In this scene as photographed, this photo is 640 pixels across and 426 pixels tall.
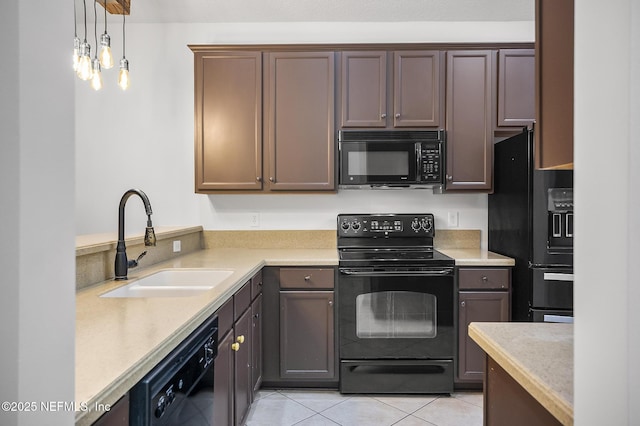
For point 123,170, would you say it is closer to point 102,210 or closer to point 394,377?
point 102,210

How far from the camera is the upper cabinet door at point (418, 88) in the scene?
283cm

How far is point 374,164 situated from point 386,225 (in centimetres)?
51

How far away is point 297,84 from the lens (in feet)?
9.32

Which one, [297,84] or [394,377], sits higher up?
[297,84]

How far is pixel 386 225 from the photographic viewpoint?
3.06 m

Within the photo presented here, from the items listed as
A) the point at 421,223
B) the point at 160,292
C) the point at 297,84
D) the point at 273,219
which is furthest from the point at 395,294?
the point at 297,84

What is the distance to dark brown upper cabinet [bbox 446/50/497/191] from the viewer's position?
2820mm

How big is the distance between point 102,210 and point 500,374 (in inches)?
124

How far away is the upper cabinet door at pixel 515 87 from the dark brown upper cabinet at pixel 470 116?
57 mm

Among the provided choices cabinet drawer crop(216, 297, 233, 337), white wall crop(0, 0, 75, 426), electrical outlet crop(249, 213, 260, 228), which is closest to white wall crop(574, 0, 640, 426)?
white wall crop(0, 0, 75, 426)

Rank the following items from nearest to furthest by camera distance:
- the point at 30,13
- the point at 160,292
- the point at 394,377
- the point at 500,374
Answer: the point at 30,13, the point at 500,374, the point at 160,292, the point at 394,377

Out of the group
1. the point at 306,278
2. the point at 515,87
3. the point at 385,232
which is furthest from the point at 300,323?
the point at 515,87

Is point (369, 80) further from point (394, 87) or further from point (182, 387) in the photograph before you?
point (182, 387)

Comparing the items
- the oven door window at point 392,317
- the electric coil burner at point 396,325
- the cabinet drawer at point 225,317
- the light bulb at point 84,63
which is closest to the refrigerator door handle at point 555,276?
the electric coil burner at point 396,325
